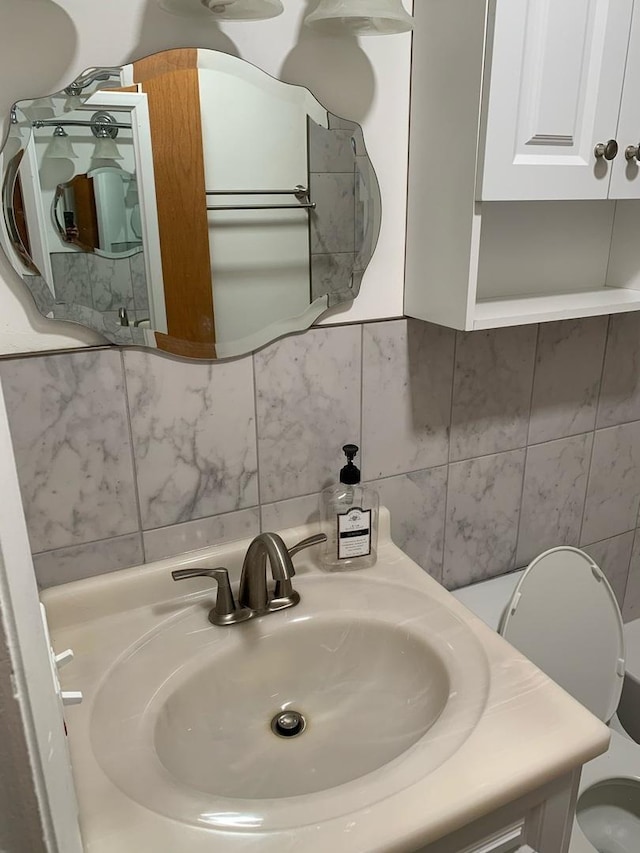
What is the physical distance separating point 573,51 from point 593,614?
1.11 m

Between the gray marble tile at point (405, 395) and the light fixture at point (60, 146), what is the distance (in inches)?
21.4

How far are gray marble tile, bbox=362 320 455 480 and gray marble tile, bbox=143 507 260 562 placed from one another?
0.83ft

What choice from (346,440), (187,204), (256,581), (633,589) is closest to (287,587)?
(256,581)

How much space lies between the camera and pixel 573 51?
982 millimetres

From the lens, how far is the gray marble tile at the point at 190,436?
3.43ft

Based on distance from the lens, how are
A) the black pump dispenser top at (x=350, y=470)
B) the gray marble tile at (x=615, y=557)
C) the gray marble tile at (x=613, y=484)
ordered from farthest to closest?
the gray marble tile at (x=615, y=557), the gray marble tile at (x=613, y=484), the black pump dispenser top at (x=350, y=470)

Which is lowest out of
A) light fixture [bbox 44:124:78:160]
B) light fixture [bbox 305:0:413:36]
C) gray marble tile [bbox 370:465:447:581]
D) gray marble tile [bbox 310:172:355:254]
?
gray marble tile [bbox 370:465:447:581]

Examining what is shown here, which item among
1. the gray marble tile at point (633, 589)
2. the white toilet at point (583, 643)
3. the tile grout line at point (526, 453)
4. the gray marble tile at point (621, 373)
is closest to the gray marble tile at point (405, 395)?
the tile grout line at point (526, 453)

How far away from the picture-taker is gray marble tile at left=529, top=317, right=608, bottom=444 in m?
1.39

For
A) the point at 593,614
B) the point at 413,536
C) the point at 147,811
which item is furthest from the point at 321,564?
the point at 593,614

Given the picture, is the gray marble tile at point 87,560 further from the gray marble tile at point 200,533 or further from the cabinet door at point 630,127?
the cabinet door at point 630,127

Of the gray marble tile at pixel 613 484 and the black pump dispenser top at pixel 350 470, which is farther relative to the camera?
the gray marble tile at pixel 613 484

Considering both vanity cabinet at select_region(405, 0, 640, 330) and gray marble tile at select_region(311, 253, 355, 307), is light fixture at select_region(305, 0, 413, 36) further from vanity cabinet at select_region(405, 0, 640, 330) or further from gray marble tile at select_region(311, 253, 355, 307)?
gray marble tile at select_region(311, 253, 355, 307)

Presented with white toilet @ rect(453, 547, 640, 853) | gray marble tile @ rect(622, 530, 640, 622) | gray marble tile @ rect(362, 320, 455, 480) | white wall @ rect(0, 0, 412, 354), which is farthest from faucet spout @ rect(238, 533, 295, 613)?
gray marble tile @ rect(622, 530, 640, 622)
